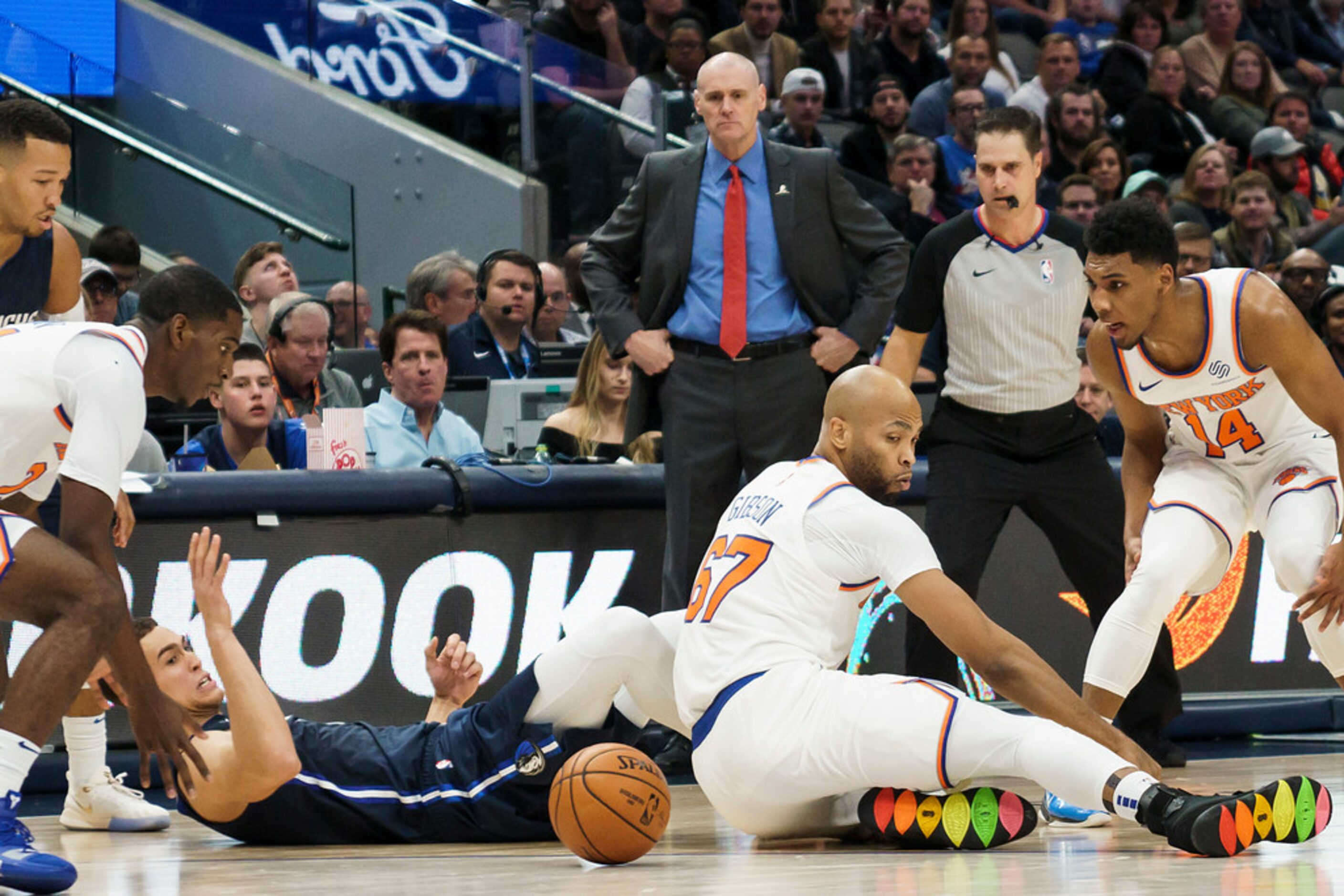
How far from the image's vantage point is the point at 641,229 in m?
7.21

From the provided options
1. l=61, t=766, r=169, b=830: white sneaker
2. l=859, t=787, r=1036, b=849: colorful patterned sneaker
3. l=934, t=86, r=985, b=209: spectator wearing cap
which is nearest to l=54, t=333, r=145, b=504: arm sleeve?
l=61, t=766, r=169, b=830: white sneaker

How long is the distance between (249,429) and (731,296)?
6.97 feet

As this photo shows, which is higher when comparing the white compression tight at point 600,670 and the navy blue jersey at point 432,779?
the white compression tight at point 600,670

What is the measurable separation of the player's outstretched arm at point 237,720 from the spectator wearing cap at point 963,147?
26.3 feet

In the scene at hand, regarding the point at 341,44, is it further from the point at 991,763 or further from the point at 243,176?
the point at 991,763

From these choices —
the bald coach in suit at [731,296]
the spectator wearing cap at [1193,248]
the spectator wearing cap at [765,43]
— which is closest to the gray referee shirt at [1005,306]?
the bald coach in suit at [731,296]

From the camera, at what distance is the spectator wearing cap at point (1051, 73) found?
13.6m

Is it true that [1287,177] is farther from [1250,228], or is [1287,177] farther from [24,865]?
[24,865]

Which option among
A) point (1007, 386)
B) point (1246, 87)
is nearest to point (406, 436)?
point (1007, 386)

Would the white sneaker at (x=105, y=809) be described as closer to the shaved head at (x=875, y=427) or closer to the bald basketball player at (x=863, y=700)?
the bald basketball player at (x=863, y=700)

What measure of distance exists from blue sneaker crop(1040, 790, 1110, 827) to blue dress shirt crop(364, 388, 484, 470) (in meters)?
3.11

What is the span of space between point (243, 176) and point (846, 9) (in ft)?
15.5

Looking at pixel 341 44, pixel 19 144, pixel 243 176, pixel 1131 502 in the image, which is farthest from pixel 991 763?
pixel 341 44

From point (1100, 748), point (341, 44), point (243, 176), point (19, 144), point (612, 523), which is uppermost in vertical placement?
point (341, 44)
